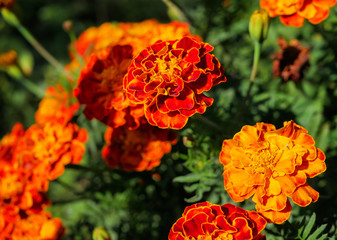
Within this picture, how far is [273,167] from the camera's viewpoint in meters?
0.95

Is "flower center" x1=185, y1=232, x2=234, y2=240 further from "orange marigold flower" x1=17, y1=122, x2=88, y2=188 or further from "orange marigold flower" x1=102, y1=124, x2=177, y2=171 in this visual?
"orange marigold flower" x1=17, y1=122, x2=88, y2=188

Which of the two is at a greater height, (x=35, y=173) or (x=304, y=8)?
(x=304, y=8)

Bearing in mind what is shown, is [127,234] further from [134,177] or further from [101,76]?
[101,76]

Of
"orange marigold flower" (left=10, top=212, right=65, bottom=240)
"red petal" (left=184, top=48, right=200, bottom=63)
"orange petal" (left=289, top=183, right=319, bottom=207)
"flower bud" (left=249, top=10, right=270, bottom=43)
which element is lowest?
"orange marigold flower" (left=10, top=212, right=65, bottom=240)

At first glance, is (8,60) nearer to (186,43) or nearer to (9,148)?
(9,148)

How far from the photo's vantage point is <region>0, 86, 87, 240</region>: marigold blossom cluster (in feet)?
3.99

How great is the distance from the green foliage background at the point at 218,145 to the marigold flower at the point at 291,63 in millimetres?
111

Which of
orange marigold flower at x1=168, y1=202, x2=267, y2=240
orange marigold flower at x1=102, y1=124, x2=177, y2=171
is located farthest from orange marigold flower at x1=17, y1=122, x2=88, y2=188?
orange marigold flower at x1=168, y1=202, x2=267, y2=240

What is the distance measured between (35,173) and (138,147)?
1.15ft

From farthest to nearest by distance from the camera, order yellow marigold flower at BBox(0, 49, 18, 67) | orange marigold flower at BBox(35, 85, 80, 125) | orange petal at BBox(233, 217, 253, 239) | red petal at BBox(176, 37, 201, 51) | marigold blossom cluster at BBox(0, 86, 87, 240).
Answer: yellow marigold flower at BBox(0, 49, 18, 67)
orange marigold flower at BBox(35, 85, 80, 125)
marigold blossom cluster at BBox(0, 86, 87, 240)
red petal at BBox(176, 37, 201, 51)
orange petal at BBox(233, 217, 253, 239)

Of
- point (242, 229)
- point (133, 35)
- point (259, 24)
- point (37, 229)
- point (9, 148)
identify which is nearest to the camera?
point (242, 229)

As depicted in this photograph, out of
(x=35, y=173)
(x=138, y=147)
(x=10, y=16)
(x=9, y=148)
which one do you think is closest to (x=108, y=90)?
(x=138, y=147)

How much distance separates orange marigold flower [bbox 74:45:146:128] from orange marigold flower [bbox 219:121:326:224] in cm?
31

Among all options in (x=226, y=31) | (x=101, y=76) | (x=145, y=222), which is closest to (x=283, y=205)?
(x=101, y=76)
